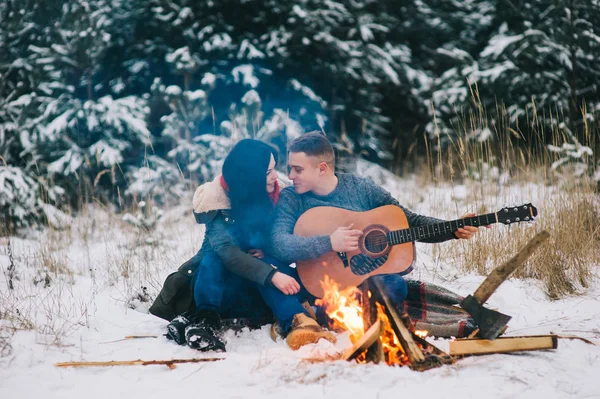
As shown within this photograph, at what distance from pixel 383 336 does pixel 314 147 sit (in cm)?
123

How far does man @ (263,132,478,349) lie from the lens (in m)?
2.68

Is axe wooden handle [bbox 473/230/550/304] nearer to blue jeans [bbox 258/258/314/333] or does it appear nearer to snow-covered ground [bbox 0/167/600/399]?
snow-covered ground [bbox 0/167/600/399]

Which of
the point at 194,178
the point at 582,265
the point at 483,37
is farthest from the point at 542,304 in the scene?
the point at 483,37

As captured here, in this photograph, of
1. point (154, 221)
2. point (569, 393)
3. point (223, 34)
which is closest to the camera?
point (569, 393)

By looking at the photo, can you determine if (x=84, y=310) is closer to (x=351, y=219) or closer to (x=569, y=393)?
(x=351, y=219)

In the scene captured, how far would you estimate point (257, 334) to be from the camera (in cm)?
287

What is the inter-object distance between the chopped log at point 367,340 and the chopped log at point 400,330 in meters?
0.10

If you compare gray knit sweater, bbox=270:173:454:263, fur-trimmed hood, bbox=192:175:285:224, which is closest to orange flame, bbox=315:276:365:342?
gray knit sweater, bbox=270:173:454:263

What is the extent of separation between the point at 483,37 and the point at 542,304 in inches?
294

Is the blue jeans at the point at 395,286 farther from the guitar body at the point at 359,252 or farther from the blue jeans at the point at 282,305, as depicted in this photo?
the blue jeans at the point at 282,305

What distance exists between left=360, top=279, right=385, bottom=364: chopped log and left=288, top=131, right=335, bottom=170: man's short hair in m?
0.83

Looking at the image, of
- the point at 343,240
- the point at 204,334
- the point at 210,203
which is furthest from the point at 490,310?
the point at 210,203

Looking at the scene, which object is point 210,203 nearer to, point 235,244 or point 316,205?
point 235,244

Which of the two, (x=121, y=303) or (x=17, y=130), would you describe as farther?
(x=17, y=130)
